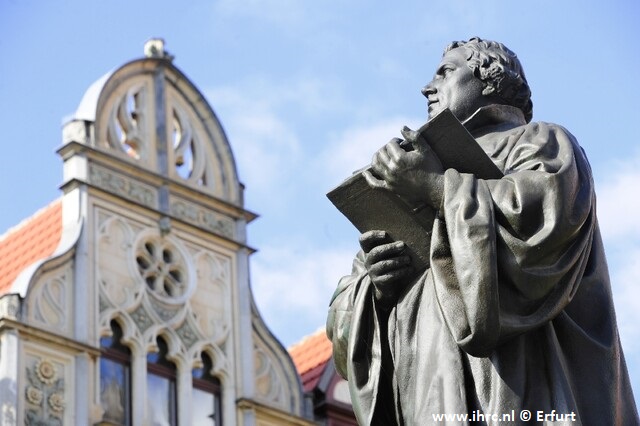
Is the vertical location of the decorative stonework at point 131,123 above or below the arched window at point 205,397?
above

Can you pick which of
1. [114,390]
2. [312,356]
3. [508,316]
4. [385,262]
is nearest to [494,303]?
[508,316]

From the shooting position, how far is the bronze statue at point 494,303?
501 cm

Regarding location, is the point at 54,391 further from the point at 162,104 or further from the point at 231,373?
the point at 162,104

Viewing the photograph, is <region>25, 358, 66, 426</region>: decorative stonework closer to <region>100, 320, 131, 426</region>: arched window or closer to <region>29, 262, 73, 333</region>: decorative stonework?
<region>29, 262, 73, 333</region>: decorative stonework

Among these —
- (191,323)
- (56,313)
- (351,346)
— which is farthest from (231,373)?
(351,346)

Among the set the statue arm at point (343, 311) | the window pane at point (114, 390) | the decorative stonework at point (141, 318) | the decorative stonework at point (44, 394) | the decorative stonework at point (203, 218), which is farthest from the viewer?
the decorative stonework at point (203, 218)

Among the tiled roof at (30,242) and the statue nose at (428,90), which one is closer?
the statue nose at (428,90)

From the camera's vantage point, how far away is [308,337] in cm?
2458

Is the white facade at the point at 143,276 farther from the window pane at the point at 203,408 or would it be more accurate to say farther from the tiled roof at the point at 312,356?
the tiled roof at the point at 312,356

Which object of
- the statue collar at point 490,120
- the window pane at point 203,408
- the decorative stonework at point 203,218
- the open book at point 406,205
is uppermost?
the decorative stonework at point 203,218

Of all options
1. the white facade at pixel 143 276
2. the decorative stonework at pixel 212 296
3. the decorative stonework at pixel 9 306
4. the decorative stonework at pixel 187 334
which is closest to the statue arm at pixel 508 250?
the white facade at pixel 143 276

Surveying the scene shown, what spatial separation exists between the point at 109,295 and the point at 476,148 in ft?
49.8

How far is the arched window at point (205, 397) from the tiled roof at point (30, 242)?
194 cm

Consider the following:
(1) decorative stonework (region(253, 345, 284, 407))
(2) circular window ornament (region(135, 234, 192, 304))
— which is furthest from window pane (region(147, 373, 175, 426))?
(1) decorative stonework (region(253, 345, 284, 407))
